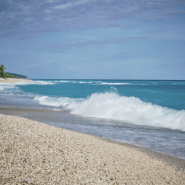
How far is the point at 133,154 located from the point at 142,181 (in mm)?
1861

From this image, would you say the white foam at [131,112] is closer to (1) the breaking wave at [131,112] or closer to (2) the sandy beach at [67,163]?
(1) the breaking wave at [131,112]

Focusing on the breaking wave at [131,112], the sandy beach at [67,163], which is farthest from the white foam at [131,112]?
the sandy beach at [67,163]

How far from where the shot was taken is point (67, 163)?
4566mm

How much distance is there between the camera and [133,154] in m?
6.36

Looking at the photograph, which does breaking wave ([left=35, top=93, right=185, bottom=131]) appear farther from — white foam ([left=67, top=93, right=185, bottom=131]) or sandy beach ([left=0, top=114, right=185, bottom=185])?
sandy beach ([left=0, top=114, right=185, bottom=185])

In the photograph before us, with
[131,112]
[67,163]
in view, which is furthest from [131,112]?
[67,163]

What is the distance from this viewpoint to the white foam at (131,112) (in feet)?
41.4

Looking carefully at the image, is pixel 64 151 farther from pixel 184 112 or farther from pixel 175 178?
pixel 184 112

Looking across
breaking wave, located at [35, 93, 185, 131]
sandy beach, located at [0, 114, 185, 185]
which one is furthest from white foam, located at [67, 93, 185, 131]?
sandy beach, located at [0, 114, 185, 185]

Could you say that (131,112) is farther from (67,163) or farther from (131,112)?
(67,163)

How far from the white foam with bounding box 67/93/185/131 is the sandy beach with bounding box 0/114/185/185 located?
675cm

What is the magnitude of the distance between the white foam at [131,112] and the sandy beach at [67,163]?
6.75m

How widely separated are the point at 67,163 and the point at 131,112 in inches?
432

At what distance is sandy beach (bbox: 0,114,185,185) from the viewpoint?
400 centimetres
